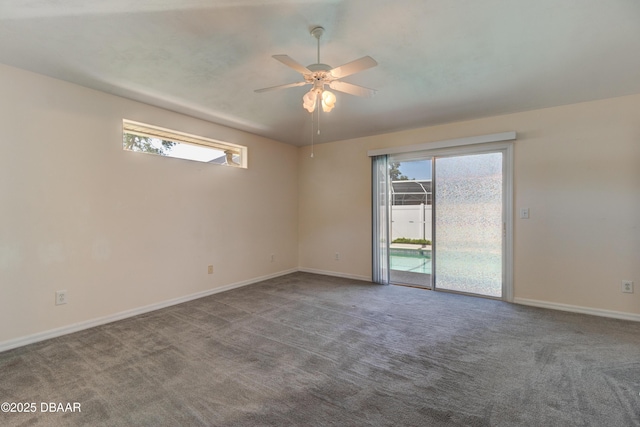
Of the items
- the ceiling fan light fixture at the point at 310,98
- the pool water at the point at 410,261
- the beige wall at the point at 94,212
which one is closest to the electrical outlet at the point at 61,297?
the beige wall at the point at 94,212

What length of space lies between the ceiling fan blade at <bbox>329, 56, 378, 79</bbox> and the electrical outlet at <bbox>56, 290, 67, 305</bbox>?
3201 millimetres

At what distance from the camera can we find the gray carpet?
1634 mm

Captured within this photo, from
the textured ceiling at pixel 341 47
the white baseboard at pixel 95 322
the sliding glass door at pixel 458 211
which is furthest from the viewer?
the sliding glass door at pixel 458 211

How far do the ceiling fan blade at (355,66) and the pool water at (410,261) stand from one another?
370 centimetres

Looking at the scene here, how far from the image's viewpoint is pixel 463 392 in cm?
183

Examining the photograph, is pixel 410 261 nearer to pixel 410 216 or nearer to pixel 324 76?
pixel 410 216

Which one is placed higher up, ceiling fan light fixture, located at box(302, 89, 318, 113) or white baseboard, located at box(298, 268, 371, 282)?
ceiling fan light fixture, located at box(302, 89, 318, 113)

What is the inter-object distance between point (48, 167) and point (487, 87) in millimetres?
4340

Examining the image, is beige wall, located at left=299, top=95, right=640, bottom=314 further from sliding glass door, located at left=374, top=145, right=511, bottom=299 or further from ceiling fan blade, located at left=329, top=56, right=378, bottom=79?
ceiling fan blade, located at left=329, top=56, right=378, bottom=79

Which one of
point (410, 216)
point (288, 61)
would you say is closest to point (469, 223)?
point (410, 216)

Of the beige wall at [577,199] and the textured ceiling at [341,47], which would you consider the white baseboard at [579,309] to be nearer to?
the beige wall at [577,199]

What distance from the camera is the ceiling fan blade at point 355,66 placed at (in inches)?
70.9

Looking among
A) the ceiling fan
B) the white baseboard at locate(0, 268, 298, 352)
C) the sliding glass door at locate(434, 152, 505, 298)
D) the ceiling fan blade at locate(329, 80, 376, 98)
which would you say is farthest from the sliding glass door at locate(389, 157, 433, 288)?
the white baseboard at locate(0, 268, 298, 352)

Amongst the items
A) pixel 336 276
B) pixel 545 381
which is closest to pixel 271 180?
pixel 336 276
